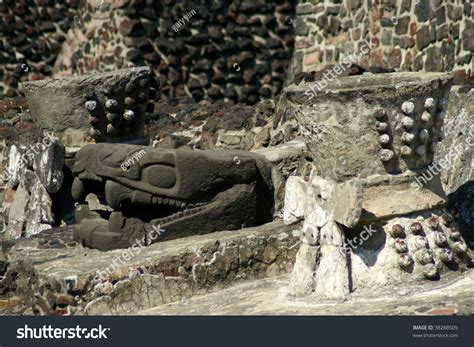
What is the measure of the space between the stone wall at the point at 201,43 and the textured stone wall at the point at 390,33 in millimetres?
435

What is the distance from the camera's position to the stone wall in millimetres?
15195

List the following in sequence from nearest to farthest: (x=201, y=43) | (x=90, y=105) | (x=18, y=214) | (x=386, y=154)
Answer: (x=386, y=154) → (x=90, y=105) → (x=18, y=214) → (x=201, y=43)

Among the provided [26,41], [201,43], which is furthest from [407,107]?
[26,41]

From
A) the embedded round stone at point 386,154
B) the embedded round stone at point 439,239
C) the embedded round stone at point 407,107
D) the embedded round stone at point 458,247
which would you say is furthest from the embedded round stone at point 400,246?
the embedded round stone at point 407,107

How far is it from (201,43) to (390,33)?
329 centimetres

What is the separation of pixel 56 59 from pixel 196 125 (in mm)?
4825

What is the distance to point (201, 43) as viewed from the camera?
1536 centimetres

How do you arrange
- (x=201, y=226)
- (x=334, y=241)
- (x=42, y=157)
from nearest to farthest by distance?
(x=334, y=241) → (x=201, y=226) → (x=42, y=157)

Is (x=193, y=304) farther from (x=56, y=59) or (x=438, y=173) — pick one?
(x=56, y=59)

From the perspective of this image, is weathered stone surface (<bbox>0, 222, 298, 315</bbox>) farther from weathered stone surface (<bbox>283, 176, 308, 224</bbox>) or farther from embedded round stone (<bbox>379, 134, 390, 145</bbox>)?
embedded round stone (<bbox>379, 134, 390, 145</bbox>)

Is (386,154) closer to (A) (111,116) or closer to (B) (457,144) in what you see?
(B) (457,144)

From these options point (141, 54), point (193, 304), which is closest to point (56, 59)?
point (141, 54)

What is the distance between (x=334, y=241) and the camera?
299 inches

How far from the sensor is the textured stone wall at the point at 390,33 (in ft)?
35.8
